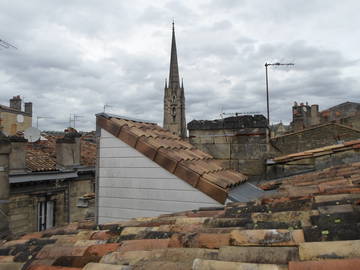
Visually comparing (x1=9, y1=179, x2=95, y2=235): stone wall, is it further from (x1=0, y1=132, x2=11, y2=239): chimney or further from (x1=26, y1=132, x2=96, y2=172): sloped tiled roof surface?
(x1=0, y1=132, x2=11, y2=239): chimney

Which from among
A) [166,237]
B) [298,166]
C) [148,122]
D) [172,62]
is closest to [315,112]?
[298,166]

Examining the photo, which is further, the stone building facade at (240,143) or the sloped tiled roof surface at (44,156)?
the sloped tiled roof surface at (44,156)

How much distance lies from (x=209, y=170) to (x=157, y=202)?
1027mm

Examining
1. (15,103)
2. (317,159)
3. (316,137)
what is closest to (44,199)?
(317,159)

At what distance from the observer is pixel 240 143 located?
715 cm

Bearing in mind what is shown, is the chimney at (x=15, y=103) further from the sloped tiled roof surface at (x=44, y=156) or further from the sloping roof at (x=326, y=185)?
the sloping roof at (x=326, y=185)

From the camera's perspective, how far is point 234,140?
720 centimetres

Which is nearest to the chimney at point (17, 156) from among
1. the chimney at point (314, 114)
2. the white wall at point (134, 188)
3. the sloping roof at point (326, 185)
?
the white wall at point (134, 188)

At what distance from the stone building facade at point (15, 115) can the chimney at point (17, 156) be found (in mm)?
11760

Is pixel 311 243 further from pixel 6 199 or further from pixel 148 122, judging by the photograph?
pixel 6 199

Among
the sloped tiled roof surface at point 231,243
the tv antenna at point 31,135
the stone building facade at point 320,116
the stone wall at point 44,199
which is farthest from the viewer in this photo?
the stone building facade at point 320,116

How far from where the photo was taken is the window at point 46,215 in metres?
13.2

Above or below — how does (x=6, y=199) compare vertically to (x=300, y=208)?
below

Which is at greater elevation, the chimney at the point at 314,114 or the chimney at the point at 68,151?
the chimney at the point at 314,114
